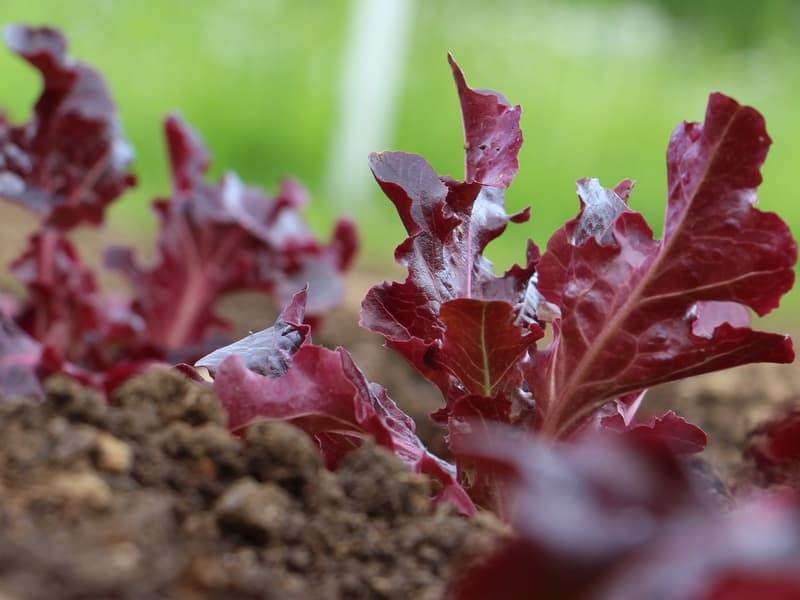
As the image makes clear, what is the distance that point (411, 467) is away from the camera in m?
0.93

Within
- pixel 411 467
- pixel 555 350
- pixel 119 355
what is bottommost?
pixel 119 355

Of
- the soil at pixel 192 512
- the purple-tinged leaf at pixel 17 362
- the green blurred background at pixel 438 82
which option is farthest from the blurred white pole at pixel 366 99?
the soil at pixel 192 512

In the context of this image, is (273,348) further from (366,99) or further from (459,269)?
(366,99)

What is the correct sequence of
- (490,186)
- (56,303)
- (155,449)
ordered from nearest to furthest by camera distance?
(155,449) → (490,186) → (56,303)

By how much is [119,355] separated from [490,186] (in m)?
1.09

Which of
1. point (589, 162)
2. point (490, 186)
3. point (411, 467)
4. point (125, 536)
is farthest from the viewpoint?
point (589, 162)

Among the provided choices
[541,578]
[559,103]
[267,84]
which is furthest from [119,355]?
[559,103]

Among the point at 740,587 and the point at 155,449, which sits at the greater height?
the point at 740,587

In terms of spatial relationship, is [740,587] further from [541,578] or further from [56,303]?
[56,303]

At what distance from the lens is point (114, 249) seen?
2.04 metres

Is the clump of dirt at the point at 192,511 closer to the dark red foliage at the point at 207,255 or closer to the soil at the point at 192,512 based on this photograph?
the soil at the point at 192,512

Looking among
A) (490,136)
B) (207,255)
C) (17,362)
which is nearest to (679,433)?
(490,136)

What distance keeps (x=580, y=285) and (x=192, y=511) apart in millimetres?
385

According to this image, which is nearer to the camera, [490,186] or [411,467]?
[411,467]
